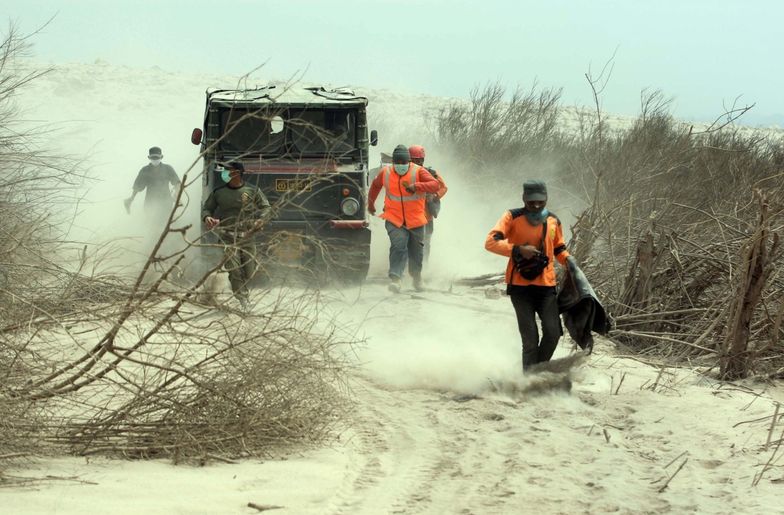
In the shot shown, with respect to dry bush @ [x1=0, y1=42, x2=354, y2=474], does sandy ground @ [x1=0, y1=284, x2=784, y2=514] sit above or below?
below

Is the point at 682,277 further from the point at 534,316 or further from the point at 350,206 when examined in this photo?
the point at 350,206

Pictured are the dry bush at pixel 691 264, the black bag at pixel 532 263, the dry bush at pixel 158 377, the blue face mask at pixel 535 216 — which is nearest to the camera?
the dry bush at pixel 158 377

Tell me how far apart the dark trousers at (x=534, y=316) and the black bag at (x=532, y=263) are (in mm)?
148

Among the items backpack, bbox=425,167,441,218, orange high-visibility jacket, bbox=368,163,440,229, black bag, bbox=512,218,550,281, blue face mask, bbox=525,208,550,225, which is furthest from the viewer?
backpack, bbox=425,167,441,218

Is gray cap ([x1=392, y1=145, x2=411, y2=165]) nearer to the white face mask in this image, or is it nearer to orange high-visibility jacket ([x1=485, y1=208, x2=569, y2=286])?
the white face mask

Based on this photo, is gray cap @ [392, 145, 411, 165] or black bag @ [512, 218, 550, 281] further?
gray cap @ [392, 145, 411, 165]

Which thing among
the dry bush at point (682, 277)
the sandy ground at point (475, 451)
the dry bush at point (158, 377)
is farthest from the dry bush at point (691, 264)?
the dry bush at point (158, 377)

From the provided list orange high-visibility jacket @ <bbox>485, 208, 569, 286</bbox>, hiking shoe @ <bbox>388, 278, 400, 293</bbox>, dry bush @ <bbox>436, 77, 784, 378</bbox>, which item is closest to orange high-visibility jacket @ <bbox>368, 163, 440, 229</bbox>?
hiking shoe @ <bbox>388, 278, 400, 293</bbox>

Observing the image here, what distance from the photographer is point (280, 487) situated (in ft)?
17.4

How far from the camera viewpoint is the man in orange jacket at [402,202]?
12289 millimetres

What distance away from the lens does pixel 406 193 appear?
486 inches

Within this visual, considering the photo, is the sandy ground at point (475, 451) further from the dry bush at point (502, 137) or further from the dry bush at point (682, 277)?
the dry bush at point (502, 137)

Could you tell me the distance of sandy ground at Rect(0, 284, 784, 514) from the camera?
5.14 metres

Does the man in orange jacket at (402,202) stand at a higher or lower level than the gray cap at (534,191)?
lower
